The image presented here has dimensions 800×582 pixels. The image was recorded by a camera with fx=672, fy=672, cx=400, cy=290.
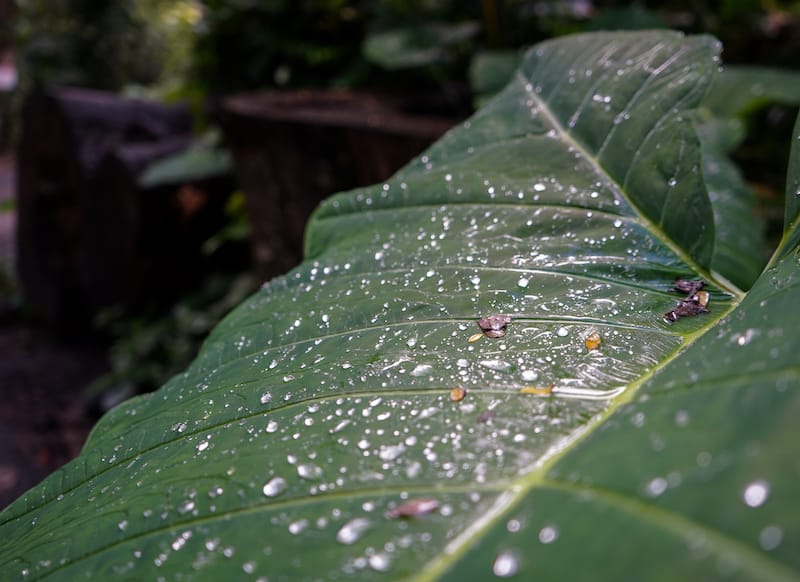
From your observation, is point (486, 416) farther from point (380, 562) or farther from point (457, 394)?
point (380, 562)

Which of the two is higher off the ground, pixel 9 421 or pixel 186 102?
pixel 186 102

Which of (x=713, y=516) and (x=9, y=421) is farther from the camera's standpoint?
(x=9, y=421)

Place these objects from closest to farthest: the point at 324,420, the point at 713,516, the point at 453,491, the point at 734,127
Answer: the point at 713,516
the point at 453,491
the point at 324,420
the point at 734,127

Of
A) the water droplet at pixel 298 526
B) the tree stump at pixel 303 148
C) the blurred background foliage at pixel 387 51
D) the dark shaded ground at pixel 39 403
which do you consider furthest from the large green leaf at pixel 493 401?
the dark shaded ground at pixel 39 403

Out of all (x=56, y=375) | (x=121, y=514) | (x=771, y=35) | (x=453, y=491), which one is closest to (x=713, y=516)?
(x=453, y=491)

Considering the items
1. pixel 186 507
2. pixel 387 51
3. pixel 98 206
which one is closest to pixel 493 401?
pixel 186 507

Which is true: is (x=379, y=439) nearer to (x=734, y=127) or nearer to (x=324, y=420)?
(x=324, y=420)

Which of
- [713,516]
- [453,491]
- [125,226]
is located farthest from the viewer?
[125,226]
